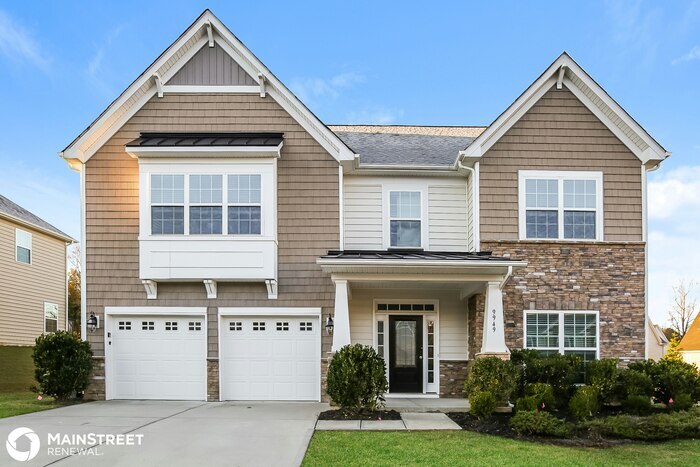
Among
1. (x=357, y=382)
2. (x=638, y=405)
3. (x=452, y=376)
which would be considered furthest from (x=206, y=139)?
(x=638, y=405)

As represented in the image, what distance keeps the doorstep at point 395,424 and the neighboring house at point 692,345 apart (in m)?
24.8

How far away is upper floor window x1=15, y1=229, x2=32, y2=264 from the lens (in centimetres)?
2112

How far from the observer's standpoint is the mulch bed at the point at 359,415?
10602 mm

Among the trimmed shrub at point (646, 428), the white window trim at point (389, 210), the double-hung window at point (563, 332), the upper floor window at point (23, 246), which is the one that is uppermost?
the white window trim at point (389, 210)

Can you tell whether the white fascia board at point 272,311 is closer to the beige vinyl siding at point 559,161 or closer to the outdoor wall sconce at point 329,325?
the outdoor wall sconce at point 329,325

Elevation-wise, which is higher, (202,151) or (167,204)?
(202,151)

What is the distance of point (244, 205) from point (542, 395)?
7436mm

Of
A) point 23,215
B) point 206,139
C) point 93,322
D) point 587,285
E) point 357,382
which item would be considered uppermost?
point 206,139

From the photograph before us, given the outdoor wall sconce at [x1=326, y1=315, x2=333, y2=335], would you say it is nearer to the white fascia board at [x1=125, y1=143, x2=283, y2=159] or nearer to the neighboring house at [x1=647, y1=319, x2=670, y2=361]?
the white fascia board at [x1=125, y1=143, x2=283, y2=159]

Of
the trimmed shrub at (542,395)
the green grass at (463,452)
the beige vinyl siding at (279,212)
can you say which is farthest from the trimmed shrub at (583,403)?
the beige vinyl siding at (279,212)

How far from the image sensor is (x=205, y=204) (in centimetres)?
1312

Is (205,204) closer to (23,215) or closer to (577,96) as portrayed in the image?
(577,96)

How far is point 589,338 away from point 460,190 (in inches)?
182

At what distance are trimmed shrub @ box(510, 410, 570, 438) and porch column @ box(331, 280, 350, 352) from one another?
12.8 feet
